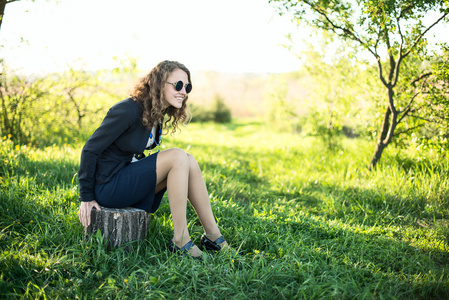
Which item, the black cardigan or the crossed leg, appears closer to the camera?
the black cardigan

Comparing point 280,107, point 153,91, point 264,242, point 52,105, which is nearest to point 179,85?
point 153,91

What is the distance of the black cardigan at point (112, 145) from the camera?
244 cm

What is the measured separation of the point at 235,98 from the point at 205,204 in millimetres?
24747

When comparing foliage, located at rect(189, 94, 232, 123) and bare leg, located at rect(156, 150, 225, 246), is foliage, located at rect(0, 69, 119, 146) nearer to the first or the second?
bare leg, located at rect(156, 150, 225, 246)

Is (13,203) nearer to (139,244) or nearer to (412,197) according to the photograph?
(139,244)

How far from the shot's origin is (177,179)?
258 centimetres

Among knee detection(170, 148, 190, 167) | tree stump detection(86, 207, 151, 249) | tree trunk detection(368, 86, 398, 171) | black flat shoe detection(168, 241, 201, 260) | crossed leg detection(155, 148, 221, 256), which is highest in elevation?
tree trunk detection(368, 86, 398, 171)

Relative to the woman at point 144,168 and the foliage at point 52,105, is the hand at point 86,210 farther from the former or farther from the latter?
the foliage at point 52,105

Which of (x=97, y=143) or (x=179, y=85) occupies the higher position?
(x=179, y=85)

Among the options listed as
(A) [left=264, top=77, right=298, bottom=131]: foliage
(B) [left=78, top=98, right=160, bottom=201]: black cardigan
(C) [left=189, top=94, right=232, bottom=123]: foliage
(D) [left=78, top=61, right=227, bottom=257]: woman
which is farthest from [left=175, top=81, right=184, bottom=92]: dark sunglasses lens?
(C) [left=189, top=94, right=232, bottom=123]: foliage

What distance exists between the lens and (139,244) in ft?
8.59

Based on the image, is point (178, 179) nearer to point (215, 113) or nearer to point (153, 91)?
point (153, 91)

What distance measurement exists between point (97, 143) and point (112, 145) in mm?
171

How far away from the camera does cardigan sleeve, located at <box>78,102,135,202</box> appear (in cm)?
243
